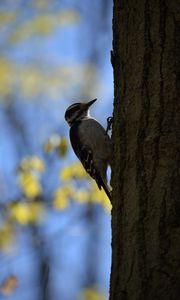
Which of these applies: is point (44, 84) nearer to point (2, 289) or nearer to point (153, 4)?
point (2, 289)

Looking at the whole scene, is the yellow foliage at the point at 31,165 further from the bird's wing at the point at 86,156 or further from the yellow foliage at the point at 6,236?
the yellow foliage at the point at 6,236

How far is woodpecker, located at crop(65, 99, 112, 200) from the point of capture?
21.3 ft

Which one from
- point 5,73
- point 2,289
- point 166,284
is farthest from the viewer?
point 5,73

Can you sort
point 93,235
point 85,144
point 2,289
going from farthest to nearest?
point 93,235 → point 2,289 → point 85,144

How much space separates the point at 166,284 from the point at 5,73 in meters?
9.53

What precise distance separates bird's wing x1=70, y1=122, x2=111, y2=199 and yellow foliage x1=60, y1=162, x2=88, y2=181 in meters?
1.22

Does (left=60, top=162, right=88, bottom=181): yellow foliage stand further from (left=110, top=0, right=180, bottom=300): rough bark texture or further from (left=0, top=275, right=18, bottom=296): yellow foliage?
(left=110, top=0, right=180, bottom=300): rough bark texture

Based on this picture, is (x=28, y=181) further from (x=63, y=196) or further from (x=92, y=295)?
(x=92, y=295)

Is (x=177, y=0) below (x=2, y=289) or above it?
above

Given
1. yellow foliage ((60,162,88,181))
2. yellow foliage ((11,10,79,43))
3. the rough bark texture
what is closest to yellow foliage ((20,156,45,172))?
yellow foliage ((60,162,88,181))

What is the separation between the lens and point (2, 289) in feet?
25.9

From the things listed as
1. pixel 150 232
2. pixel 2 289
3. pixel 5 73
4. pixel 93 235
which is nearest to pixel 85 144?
pixel 2 289

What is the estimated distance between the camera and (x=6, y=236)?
10.4 m

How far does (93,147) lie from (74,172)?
1.69 metres
